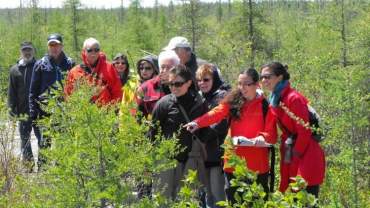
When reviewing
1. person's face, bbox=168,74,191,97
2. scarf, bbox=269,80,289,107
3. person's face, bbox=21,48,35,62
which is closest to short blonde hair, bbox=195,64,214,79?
person's face, bbox=168,74,191,97

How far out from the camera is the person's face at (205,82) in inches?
185

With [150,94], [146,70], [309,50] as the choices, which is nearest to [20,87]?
[146,70]

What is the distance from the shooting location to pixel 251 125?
14.5 ft

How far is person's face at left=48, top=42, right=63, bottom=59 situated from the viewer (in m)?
6.56

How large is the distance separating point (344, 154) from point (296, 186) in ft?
7.11

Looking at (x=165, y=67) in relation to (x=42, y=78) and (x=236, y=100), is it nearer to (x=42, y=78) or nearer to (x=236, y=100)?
(x=236, y=100)

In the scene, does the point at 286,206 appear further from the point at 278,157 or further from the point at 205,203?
the point at 205,203

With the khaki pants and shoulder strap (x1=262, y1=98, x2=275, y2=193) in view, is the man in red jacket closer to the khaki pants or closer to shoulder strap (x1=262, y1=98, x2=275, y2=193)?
the khaki pants

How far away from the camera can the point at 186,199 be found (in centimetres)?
280

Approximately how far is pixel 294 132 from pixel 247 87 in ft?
1.71

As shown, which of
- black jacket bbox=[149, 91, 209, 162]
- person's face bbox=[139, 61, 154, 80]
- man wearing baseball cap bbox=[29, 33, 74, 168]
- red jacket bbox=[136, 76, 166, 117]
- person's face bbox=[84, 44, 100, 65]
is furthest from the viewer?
man wearing baseball cap bbox=[29, 33, 74, 168]

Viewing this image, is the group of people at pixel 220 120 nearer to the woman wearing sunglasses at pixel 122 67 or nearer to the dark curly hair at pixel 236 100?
the dark curly hair at pixel 236 100

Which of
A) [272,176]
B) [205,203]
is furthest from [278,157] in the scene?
[205,203]

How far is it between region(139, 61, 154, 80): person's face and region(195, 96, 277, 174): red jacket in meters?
1.09
